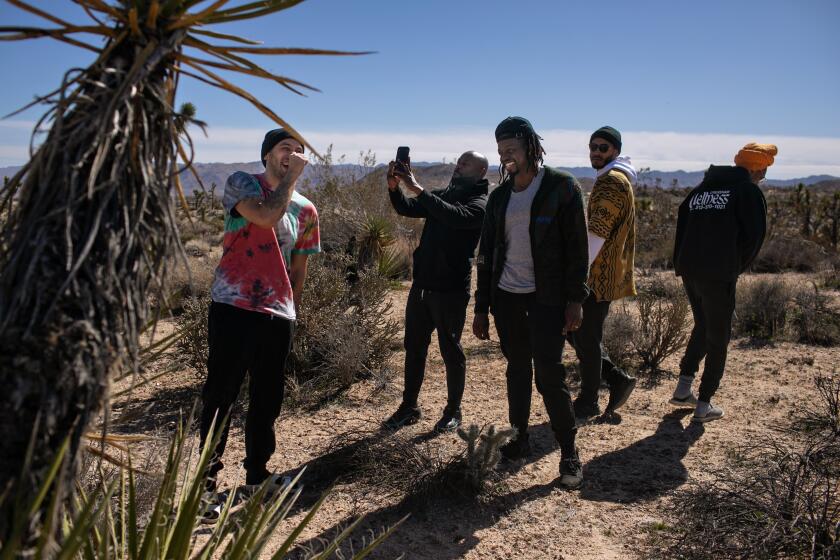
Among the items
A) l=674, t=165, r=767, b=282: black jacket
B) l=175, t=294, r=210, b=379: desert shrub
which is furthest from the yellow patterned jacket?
l=175, t=294, r=210, b=379: desert shrub

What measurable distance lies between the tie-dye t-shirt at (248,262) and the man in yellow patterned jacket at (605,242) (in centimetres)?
203

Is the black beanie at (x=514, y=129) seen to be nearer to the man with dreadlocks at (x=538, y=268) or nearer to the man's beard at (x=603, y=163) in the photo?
the man with dreadlocks at (x=538, y=268)

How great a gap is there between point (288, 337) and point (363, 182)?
827cm

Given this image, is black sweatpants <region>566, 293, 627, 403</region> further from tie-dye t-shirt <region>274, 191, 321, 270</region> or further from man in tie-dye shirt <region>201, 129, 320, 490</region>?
man in tie-dye shirt <region>201, 129, 320, 490</region>

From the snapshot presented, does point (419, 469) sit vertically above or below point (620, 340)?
below

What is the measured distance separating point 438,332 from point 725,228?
2069 millimetres

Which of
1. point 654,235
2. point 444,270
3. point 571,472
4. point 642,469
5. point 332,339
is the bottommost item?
point 642,469

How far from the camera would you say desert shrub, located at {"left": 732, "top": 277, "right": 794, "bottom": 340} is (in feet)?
25.0

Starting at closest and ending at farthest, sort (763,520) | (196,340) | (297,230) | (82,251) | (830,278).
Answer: (82,251) → (763,520) → (297,230) → (196,340) → (830,278)

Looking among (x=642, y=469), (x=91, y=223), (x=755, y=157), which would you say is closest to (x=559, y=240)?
(x=642, y=469)

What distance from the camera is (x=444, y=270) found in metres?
4.45

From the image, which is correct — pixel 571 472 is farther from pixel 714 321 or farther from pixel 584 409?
pixel 714 321

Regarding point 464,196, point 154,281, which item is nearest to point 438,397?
point 464,196

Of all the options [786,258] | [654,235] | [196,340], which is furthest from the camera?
[654,235]
